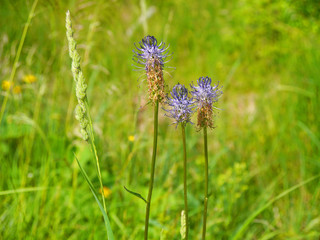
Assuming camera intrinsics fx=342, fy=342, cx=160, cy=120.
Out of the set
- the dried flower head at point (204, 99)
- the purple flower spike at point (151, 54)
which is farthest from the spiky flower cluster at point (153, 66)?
the dried flower head at point (204, 99)

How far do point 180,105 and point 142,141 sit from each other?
5.68ft

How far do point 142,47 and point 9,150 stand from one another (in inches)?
81.2

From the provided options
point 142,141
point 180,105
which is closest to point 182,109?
point 180,105

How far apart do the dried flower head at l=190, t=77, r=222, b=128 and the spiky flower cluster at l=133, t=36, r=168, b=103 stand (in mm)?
123

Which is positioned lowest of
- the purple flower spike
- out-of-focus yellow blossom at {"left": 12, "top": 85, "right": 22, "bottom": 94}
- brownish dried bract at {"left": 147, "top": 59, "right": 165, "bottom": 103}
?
brownish dried bract at {"left": 147, "top": 59, "right": 165, "bottom": 103}

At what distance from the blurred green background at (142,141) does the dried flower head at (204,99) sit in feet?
0.18

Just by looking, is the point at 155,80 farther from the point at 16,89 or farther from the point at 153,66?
the point at 16,89

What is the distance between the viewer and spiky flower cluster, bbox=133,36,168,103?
100 centimetres

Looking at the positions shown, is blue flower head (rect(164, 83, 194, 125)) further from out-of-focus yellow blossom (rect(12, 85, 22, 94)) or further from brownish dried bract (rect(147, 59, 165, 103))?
out-of-focus yellow blossom (rect(12, 85, 22, 94))

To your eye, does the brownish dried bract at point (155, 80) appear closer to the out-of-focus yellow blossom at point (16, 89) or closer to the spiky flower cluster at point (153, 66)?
the spiky flower cluster at point (153, 66)

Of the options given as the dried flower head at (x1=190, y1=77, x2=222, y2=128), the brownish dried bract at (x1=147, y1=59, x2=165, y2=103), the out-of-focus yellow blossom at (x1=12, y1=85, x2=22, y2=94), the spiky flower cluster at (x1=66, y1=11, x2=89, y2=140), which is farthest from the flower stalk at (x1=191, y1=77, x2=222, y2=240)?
the out-of-focus yellow blossom at (x1=12, y1=85, x2=22, y2=94)

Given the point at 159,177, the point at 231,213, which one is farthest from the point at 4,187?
the point at 231,213

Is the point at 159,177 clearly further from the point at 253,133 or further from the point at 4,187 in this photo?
the point at 253,133

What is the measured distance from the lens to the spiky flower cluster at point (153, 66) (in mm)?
1003
